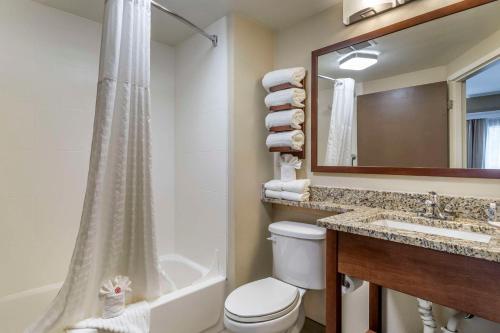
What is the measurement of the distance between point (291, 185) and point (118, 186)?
1.04 meters

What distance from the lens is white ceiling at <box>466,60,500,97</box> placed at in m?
1.20

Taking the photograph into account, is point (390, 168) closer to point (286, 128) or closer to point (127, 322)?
point (286, 128)

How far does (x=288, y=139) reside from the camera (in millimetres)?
1800

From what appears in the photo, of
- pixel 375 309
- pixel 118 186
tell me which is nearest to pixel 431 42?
pixel 375 309

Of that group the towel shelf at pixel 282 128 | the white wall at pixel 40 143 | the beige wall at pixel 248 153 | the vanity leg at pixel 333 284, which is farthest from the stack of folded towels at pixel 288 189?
the white wall at pixel 40 143

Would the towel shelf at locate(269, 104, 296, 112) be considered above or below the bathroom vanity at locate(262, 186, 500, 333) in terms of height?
above

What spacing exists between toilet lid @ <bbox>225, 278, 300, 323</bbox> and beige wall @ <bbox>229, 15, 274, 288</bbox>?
11.4 inches

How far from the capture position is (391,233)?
988 millimetres

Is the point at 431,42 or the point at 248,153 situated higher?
the point at 431,42

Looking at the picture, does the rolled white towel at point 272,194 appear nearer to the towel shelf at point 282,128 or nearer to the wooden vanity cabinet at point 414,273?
the towel shelf at point 282,128

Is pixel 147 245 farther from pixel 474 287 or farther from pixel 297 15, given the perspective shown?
pixel 297 15

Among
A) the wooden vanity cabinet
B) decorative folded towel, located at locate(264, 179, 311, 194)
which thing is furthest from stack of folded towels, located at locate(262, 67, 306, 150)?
the wooden vanity cabinet

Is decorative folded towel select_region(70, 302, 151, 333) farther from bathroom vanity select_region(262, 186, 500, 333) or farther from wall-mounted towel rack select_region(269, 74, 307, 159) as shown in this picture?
wall-mounted towel rack select_region(269, 74, 307, 159)

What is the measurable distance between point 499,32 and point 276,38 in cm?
132
